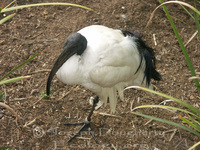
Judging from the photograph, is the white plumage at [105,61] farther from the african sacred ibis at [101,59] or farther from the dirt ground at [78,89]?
the dirt ground at [78,89]

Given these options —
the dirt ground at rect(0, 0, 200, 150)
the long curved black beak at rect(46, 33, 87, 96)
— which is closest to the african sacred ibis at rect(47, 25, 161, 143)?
the long curved black beak at rect(46, 33, 87, 96)

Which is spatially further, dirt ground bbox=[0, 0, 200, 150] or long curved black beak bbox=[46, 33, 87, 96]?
dirt ground bbox=[0, 0, 200, 150]

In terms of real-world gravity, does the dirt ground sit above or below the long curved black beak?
below

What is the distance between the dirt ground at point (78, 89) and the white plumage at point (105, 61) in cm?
44

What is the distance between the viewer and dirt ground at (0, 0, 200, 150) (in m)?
3.09

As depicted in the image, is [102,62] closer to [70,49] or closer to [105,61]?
[105,61]

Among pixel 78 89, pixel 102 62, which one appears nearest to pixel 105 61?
pixel 102 62

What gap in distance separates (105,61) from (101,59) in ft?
0.17

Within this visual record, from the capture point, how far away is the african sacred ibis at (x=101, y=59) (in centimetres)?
274

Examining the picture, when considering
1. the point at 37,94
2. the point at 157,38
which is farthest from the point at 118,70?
the point at 157,38

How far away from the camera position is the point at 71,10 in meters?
4.41

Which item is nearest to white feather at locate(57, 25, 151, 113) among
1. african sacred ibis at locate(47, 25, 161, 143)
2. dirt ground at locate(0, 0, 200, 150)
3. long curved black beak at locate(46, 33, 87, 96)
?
african sacred ibis at locate(47, 25, 161, 143)

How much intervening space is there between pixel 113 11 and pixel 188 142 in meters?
2.52

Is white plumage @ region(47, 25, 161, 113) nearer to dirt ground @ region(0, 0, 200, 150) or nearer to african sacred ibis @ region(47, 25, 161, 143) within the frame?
african sacred ibis @ region(47, 25, 161, 143)
